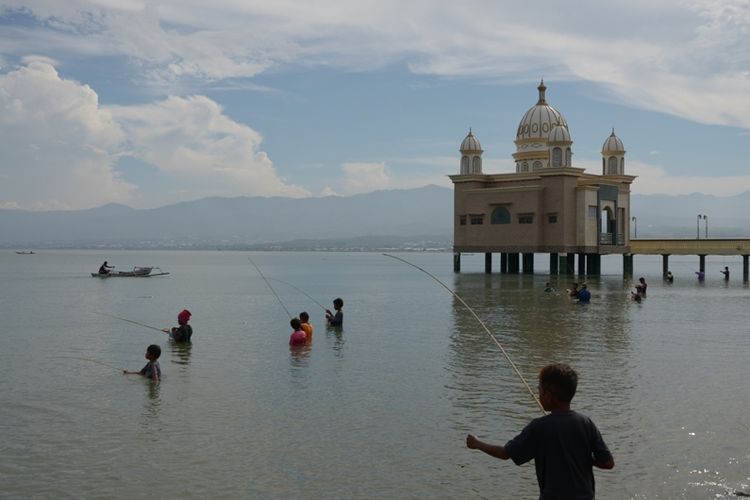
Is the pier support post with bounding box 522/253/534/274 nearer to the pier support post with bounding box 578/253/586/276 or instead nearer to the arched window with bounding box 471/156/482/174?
the pier support post with bounding box 578/253/586/276

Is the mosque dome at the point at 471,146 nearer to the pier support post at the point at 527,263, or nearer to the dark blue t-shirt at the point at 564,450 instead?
the pier support post at the point at 527,263

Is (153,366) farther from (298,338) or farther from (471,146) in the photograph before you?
(471,146)

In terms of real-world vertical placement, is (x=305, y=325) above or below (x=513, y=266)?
below

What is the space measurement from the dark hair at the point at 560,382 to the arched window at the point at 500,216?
67.6 metres

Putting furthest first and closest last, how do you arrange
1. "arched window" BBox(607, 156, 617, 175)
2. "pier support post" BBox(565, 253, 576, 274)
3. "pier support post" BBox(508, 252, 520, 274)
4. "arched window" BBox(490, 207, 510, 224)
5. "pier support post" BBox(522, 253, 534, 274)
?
"pier support post" BBox(508, 252, 520, 274) < "pier support post" BBox(522, 253, 534, 274) < "arched window" BBox(607, 156, 617, 175) < "arched window" BBox(490, 207, 510, 224) < "pier support post" BBox(565, 253, 576, 274)

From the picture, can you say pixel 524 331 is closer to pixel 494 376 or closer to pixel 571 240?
pixel 494 376

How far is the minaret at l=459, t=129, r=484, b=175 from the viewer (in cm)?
7800

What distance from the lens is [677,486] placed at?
1091 centimetres

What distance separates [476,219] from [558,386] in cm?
6974

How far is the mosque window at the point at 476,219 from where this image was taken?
247 ft

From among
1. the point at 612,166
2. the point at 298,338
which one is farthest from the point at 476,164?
the point at 298,338

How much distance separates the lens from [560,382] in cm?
651

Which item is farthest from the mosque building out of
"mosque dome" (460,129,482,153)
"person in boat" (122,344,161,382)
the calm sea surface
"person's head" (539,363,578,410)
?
"person's head" (539,363,578,410)

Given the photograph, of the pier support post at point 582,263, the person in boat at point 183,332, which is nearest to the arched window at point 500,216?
the pier support post at point 582,263
